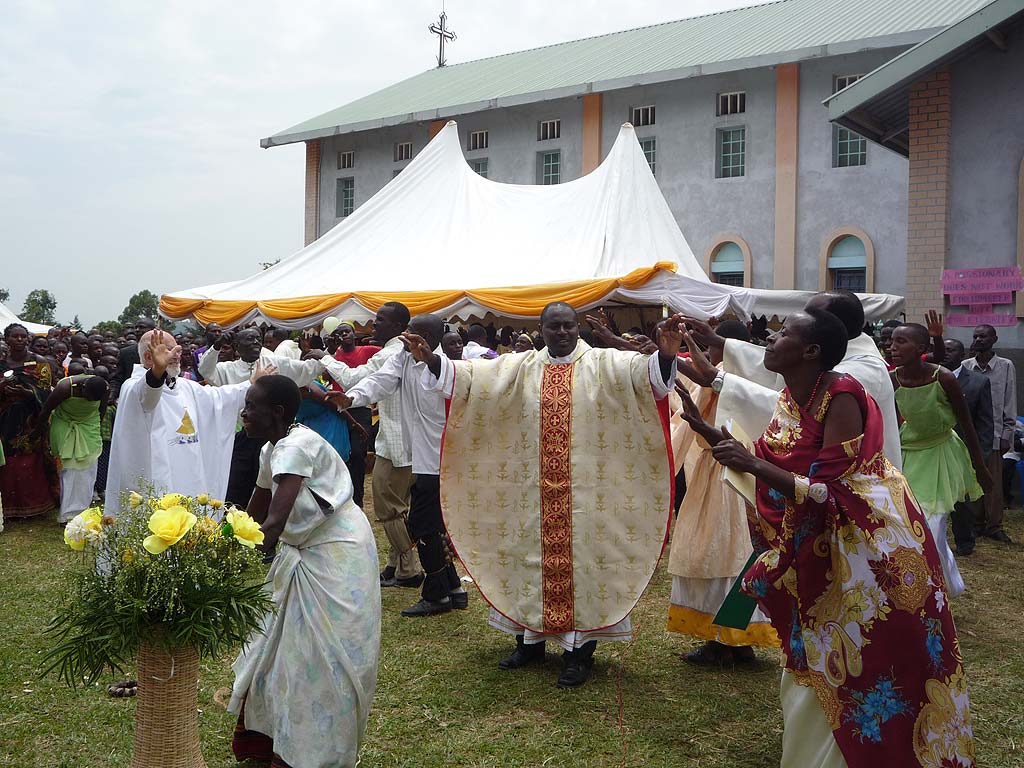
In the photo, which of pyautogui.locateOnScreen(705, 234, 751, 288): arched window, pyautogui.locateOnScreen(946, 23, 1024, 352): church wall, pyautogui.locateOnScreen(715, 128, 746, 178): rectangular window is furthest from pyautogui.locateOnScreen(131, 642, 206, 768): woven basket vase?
pyautogui.locateOnScreen(715, 128, 746, 178): rectangular window

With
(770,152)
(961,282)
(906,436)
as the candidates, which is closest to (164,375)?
(906,436)

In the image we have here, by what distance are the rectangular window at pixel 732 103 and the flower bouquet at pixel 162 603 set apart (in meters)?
21.0

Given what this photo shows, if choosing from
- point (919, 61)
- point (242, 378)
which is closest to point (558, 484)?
point (242, 378)

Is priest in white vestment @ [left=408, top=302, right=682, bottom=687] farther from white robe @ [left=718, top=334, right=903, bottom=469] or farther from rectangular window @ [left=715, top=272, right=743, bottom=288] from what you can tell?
rectangular window @ [left=715, top=272, right=743, bottom=288]

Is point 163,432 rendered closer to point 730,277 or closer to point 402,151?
point 730,277

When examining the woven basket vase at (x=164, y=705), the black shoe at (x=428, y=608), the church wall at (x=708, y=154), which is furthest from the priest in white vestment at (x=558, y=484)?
the church wall at (x=708, y=154)

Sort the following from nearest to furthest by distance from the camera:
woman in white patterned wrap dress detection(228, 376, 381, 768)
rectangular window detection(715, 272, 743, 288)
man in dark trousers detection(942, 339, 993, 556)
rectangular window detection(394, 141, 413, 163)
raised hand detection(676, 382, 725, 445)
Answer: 1. raised hand detection(676, 382, 725, 445)
2. woman in white patterned wrap dress detection(228, 376, 381, 768)
3. man in dark trousers detection(942, 339, 993, 556)
4. rectangular window detection(715, 272, 743, 288)
5. rectangular window detection(394, 141, 413, 163)

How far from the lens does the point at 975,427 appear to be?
371 inches

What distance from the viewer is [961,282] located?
37.5ft

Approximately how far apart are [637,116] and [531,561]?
66.3ft

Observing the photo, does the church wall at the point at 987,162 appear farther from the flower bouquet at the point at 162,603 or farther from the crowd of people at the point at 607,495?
the flower bouquet at the point at 162,603

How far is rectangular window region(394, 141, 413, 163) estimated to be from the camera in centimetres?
2816

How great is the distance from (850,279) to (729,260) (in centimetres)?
285

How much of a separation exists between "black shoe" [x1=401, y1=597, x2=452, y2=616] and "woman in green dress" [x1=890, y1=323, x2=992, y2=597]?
3.51 m
